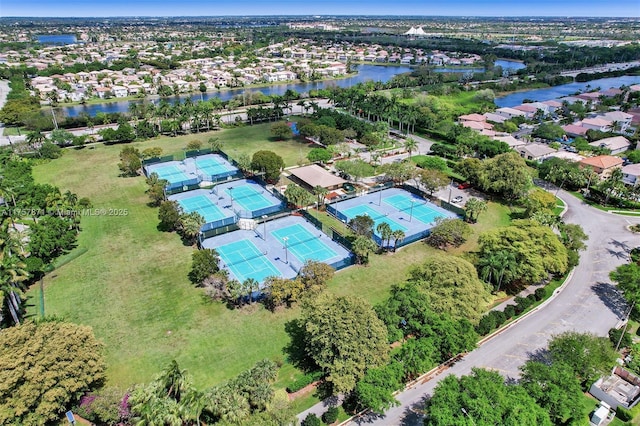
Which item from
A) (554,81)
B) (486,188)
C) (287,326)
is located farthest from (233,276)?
(554,81)

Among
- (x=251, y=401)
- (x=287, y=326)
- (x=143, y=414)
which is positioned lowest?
(x=287, y=326)

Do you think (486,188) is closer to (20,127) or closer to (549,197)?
(549,197)

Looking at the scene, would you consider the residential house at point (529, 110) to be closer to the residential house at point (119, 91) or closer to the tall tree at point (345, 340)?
the tall tree at point (345, 340)

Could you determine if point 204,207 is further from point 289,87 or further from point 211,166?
point 289,87

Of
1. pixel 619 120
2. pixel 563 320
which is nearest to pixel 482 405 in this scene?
pixel 563 320

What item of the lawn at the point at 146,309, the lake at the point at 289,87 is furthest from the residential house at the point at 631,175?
the lake at the point at 289,87

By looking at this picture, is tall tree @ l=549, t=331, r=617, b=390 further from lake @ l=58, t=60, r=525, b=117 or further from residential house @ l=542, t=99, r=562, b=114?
lake @ l=58, t=60, r=525, b=117

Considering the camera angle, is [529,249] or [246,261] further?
[246,261]
